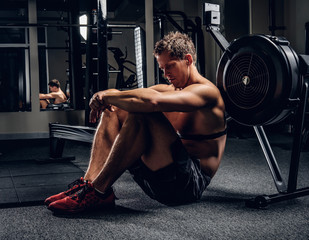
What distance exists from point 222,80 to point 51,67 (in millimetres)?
8947

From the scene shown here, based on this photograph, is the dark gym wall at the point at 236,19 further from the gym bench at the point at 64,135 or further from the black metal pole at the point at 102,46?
the gym bench at the point at 64,135

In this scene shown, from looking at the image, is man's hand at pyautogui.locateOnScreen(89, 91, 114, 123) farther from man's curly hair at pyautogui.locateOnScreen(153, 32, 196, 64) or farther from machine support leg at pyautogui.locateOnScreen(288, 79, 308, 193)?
machine support leg at pyautogui.locateOnScreen(288, 79, 308, 193)

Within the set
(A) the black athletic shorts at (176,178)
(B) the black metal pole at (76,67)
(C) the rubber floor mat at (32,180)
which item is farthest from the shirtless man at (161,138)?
(B) the black metal pole at (76,67)

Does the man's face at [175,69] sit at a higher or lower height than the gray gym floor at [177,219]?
higher

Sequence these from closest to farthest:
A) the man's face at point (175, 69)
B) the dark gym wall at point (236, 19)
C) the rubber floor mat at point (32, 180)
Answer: the man's face at point (175, 69) → the rubber floor mat at point (32, 180) → the dark gym wall at point (236, 19)

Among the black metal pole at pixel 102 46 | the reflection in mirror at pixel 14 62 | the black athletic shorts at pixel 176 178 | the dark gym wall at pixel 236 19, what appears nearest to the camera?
the black athletic shorts at pixel 176 178

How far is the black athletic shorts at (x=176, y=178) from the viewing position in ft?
5.79

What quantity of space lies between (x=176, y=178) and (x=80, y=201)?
0.47 m

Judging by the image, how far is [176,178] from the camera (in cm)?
178

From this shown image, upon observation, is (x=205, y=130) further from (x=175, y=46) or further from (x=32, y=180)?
(x=32, y=180)

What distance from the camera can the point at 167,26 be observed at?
8.34 meters

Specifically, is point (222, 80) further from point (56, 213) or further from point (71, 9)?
point (71, 9)

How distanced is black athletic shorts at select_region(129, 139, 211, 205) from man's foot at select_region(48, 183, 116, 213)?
206mm

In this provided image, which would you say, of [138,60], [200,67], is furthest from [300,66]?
[200,67]
